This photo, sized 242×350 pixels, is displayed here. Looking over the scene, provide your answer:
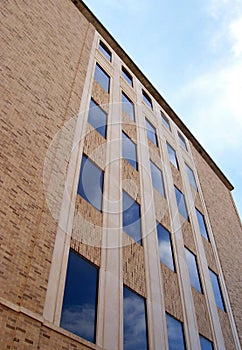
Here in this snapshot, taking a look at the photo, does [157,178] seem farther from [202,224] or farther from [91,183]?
[91,183]

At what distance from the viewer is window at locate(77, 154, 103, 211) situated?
10163mm

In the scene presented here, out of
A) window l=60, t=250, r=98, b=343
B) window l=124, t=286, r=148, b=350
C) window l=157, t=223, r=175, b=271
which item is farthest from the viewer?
window l=157, t=223, r=175, b=271

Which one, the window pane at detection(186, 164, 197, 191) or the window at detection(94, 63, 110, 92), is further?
the window pane at detection(186, 164, 197, 191)

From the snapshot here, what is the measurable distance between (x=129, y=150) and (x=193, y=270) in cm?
542

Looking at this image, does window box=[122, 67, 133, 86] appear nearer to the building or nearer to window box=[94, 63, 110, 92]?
the building

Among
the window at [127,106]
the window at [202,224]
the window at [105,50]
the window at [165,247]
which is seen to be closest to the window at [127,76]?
the window at [105,50]

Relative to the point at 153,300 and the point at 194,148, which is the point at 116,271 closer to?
the point at 153,300

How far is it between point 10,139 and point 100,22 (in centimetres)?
1221

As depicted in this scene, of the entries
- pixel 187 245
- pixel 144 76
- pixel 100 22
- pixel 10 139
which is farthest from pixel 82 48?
pixel 187 245

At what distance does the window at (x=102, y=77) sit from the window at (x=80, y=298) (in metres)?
8.73

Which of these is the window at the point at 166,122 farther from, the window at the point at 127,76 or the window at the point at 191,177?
the window at the point at 127,76

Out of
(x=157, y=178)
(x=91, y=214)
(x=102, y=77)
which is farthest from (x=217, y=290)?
(x=102, y=77)

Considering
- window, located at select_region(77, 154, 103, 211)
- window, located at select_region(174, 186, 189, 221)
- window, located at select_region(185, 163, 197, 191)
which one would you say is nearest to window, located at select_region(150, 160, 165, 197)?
window, located at select_region(174, 186, 189, 221)

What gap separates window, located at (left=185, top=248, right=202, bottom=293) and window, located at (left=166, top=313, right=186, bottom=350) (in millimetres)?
2613
